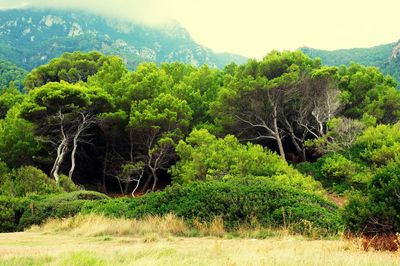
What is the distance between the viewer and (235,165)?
66.8 ft

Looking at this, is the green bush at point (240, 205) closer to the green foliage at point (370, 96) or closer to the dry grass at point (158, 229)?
the dry grass at point (158, 229)

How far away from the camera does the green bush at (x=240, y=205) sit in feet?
38.8

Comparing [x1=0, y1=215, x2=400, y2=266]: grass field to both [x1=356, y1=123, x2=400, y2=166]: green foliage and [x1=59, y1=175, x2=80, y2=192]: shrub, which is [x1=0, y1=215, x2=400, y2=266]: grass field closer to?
[x1=59, y1=175, x2=80, y2=192]: shrub

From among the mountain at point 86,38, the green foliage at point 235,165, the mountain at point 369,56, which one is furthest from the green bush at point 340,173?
the mountain at point 86,38

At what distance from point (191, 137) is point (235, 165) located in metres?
5.53

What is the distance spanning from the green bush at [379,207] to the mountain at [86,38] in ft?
387

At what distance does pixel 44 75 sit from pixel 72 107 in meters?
18.9

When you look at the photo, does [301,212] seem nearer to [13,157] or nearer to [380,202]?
[380,202]

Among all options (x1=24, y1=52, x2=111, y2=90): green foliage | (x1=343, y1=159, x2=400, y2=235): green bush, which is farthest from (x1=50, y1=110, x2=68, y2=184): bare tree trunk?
(x1=343, y1=159, x2=400, y2=235): green bush

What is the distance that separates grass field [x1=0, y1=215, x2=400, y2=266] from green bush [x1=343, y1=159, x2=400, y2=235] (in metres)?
0.63

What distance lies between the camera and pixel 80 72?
43469 millimetres

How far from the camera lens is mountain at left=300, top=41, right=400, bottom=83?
86787mm

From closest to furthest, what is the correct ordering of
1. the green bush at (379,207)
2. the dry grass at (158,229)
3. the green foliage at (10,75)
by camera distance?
the green bush at (379,207)
the dry grass at (158,229)
the green foliage at (10,75)

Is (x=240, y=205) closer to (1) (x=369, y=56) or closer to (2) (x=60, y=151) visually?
(2) (x=60, y=151)
